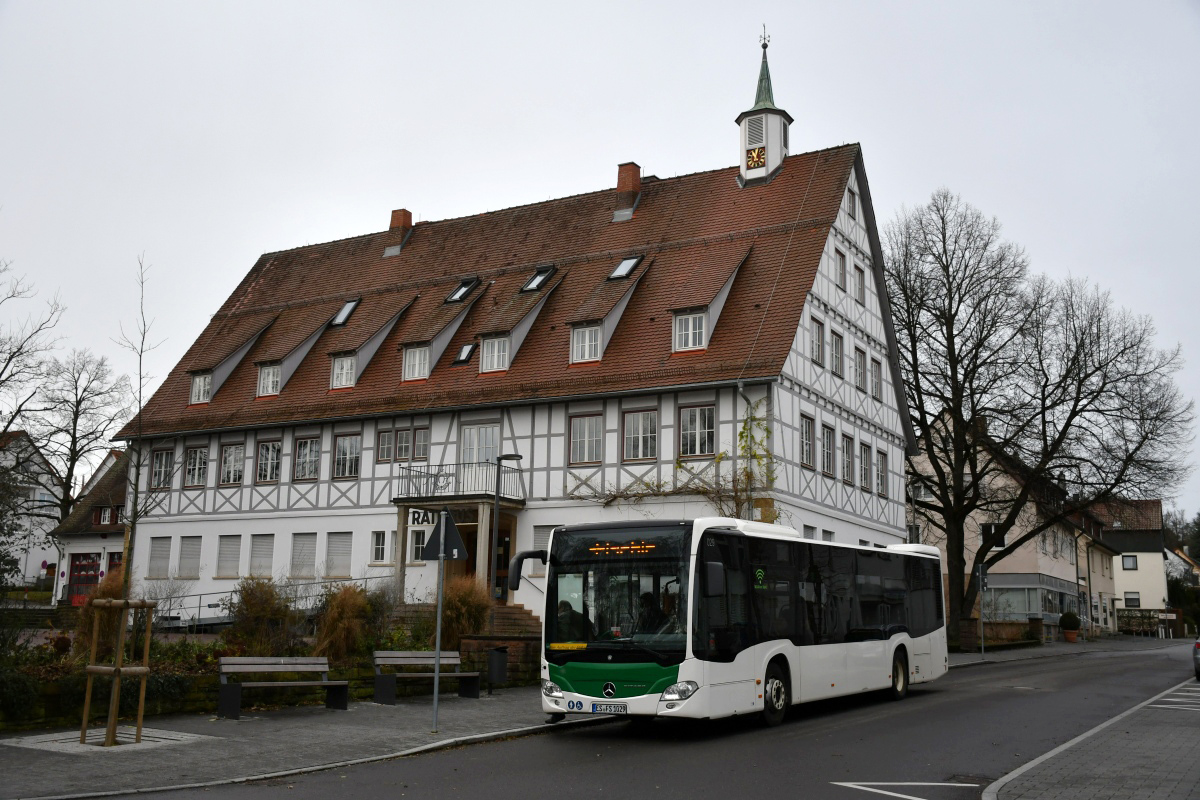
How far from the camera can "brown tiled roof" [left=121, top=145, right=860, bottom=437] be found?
98.2 ft

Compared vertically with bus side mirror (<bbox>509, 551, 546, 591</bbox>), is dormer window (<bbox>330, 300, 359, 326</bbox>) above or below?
above

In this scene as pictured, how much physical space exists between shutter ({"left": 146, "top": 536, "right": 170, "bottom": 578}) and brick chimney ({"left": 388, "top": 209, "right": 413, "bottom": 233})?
12841 mm

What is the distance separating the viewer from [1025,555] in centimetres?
5806

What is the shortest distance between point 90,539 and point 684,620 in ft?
149

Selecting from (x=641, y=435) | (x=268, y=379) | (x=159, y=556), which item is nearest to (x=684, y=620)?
(x=641, y=435)

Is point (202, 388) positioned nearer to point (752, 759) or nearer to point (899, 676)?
point (899, 676)

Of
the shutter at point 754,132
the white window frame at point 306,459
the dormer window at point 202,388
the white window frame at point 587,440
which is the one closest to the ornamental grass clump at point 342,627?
the white window frame at point 587,440

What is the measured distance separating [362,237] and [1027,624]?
31.8m

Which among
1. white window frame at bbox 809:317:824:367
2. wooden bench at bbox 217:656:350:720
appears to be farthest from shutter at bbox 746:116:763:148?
wooden bench at bbox 217:656:350:720

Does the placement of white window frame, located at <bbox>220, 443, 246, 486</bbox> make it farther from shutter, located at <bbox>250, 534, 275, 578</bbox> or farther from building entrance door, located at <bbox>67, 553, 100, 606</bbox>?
building entrance door, located at <bbox>67, 553, 100, 606</bbox>

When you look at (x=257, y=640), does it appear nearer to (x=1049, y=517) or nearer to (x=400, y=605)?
(x=400, y=605)

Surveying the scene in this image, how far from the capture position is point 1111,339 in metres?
37.3

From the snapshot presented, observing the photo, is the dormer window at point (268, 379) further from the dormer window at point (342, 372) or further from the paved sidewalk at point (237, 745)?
the paved sidewalk at point (237, 745)

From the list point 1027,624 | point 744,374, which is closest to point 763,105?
point 744,374
